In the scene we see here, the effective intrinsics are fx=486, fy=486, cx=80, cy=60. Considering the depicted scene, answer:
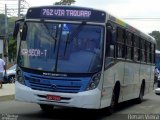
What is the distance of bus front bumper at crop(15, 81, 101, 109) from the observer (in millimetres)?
12305

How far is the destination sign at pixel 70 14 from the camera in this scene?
12883 mm

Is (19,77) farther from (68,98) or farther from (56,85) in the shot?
(68,98)

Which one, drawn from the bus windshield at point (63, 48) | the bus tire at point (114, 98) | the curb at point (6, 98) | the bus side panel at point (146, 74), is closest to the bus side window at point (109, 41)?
the bus windshield at point (63, 48)

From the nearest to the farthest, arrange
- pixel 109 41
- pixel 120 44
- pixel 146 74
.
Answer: pixel 109 41
pixel 120 44
pixel 146 74

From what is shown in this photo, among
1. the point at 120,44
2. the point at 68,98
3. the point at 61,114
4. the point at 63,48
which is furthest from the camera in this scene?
the point at 120,44

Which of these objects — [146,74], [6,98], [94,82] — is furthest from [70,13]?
[146,74]

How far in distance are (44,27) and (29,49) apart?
71cm

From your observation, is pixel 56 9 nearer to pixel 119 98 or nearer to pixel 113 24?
pixel 113 24

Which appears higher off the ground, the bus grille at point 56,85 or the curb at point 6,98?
the bus grille at point 56,85

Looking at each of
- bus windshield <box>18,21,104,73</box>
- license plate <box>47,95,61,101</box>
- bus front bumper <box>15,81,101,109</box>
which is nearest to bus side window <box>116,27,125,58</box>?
bus windshield <box>18,21,104,73</box>

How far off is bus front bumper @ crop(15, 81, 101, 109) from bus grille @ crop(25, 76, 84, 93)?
4.2 inches

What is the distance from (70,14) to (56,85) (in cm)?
195

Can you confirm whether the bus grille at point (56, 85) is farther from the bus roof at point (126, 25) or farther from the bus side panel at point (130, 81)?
the bus side panel at point (130, 81)

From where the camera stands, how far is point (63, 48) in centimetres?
1266
